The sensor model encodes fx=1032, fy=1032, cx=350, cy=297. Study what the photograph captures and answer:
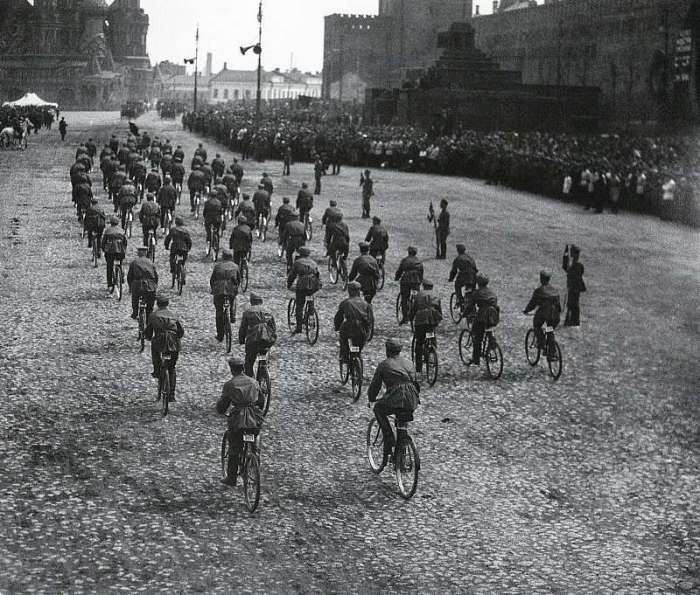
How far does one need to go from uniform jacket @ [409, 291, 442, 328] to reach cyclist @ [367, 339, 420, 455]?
138 inches

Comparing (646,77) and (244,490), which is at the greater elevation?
(646,77)

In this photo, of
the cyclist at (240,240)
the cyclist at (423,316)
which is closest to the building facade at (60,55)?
the cyclist at (240,240)

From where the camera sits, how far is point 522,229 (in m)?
29.5

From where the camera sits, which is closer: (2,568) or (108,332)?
(2,568)

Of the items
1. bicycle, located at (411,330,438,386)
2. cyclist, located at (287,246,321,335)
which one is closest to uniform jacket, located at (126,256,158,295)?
cyclist, located at (287,246,321,335)

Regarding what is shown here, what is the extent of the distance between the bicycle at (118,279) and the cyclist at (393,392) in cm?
940

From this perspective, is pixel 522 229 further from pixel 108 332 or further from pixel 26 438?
pixel 26 438

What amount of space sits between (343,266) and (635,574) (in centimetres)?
1209

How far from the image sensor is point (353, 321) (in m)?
13.6

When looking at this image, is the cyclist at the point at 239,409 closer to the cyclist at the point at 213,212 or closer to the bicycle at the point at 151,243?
the bicycle at the point at 151,243

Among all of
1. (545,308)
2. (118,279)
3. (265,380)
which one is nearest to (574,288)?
(545,308)

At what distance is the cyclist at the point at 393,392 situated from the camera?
10.6m

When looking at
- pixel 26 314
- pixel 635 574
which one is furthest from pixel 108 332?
pixel 635 574

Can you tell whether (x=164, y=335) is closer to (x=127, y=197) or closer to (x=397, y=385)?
(x=397, y=385)
